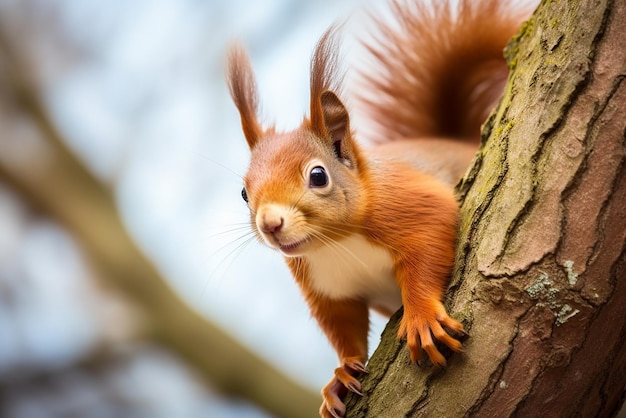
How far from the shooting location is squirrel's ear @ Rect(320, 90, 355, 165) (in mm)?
1949

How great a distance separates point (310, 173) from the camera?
181cm

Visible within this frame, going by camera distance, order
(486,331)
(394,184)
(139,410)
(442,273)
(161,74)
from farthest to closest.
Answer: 1. (139,410)
2. (161,74)
3. (394,184)
4. (442,273)
5. (486,331)

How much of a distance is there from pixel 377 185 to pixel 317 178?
0.23m

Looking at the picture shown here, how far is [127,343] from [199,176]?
115 centimetres

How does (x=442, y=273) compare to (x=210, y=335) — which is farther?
(x=210, y=335)

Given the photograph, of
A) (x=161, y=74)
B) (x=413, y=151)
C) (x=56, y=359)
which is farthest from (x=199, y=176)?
(x=413, y=151)

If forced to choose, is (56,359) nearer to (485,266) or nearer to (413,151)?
(413,151)

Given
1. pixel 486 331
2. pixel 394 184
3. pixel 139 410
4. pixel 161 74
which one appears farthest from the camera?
pixel 139 410

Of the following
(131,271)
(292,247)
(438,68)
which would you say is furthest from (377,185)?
(131,271)

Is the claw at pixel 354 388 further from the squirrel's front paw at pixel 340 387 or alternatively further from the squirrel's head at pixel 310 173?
the squirrel's head at pixel 310 173

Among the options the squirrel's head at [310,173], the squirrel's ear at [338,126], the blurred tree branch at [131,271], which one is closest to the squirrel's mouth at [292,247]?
the squirrel's head at [310,173]

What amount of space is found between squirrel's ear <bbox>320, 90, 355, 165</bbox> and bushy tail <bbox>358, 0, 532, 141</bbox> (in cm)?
61

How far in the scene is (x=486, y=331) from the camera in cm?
154

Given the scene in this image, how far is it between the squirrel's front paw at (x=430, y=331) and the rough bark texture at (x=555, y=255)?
3 cm
